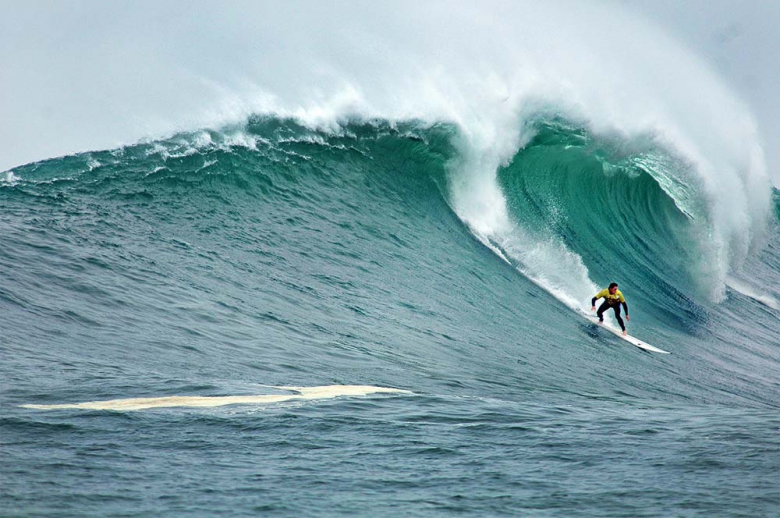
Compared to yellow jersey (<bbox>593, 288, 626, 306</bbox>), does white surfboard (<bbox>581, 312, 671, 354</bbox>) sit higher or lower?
lower

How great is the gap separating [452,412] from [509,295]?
7.69m

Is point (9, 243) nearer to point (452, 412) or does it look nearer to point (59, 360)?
point (59, 360)

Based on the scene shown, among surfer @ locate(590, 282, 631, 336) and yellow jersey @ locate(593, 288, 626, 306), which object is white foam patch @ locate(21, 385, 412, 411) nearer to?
surfer @ locate(590, 282, 631, 336)

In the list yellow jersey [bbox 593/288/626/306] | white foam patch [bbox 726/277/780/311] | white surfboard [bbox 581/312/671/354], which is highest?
white foam patch [bbox 726/277/780/311]

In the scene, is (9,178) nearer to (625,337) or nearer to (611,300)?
(611,300)

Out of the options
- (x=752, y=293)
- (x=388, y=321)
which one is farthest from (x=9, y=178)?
(x=752, y=293)

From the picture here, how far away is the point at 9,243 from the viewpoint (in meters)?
9.87

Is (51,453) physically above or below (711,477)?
below

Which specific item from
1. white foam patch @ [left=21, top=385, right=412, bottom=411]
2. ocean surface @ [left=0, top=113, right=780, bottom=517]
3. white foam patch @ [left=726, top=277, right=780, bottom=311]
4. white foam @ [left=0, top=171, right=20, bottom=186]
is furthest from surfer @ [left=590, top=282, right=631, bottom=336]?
white foam @ [left=0, top=171, right=20, bottom=186]

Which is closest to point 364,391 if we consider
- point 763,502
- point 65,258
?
point 763,502

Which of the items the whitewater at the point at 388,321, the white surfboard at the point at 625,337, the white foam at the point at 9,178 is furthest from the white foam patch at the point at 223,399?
the white foam at the point at 9,178

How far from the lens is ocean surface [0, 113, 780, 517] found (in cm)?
462

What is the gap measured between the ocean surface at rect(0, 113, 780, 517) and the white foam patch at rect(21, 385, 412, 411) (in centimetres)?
4

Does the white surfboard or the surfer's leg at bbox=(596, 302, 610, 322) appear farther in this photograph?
the surfer's leg at bbox=(596, 302, 610, 322)
